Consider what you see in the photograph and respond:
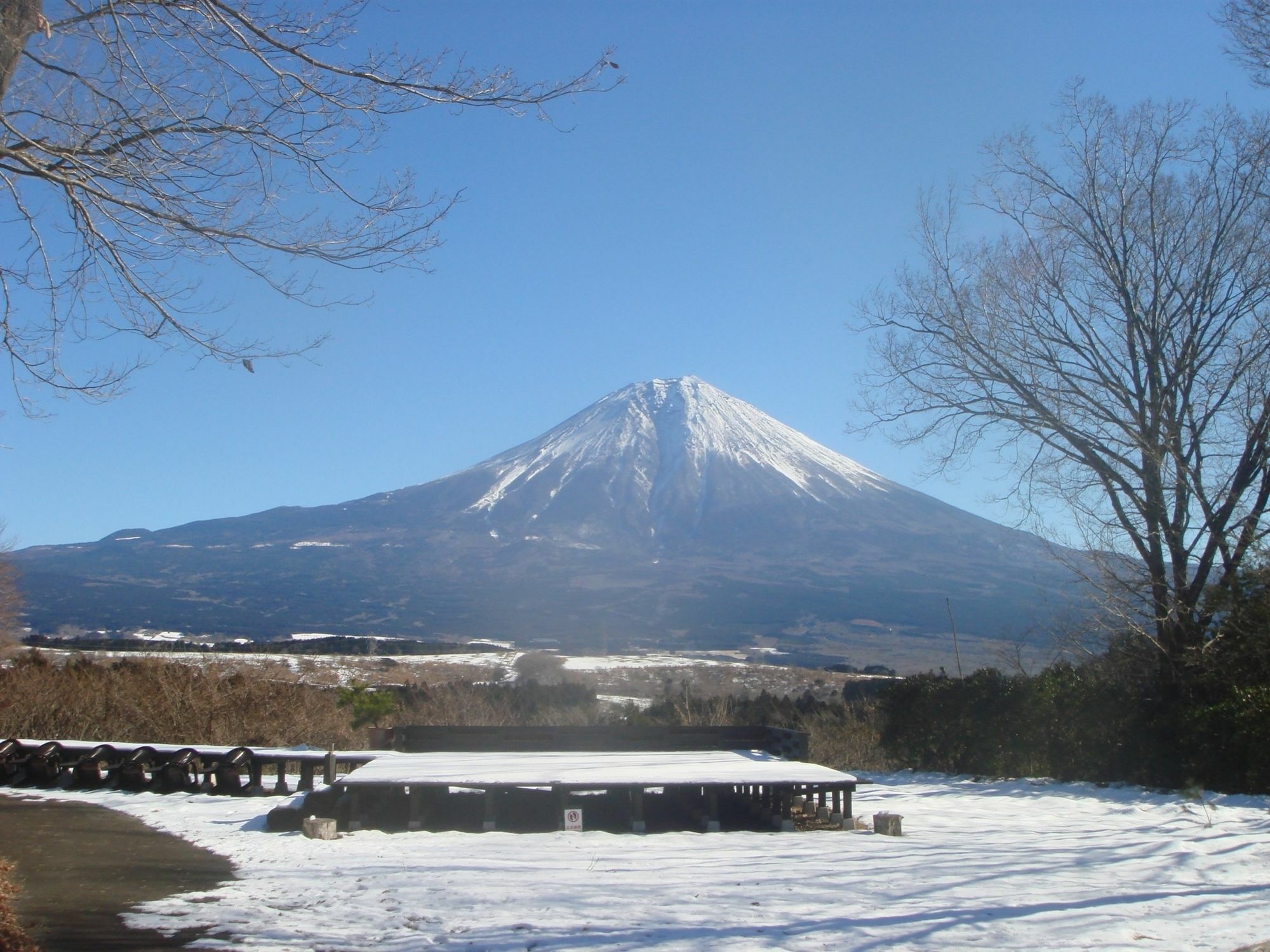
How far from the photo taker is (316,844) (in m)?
7.70

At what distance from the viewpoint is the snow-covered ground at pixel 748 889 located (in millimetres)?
5000

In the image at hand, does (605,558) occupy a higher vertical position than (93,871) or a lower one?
higher

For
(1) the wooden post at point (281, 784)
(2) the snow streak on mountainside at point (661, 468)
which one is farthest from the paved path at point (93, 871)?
(2) the snow streak on mountainside at point (661, 468)

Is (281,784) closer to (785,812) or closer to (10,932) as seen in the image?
(785,812)

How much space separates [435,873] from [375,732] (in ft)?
22.0

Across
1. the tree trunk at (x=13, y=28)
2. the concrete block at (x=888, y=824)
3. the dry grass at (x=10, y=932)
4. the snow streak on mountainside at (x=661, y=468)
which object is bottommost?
the concrete block at (x=888, y=824)

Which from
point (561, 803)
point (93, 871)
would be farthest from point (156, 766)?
point (561, 803)

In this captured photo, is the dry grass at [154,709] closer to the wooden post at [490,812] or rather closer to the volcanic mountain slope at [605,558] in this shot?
the wooden post at [490,812]

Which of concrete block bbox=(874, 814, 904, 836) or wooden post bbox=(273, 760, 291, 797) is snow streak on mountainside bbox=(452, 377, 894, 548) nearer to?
wooden post bbox=(273, 760, 291, 797)

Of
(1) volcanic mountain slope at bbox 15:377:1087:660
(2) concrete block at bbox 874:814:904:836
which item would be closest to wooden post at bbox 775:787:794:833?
(2) concrete block at bbox 874:814:904:836

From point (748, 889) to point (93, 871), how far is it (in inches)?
162

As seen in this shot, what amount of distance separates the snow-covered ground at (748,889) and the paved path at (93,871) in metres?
0.21

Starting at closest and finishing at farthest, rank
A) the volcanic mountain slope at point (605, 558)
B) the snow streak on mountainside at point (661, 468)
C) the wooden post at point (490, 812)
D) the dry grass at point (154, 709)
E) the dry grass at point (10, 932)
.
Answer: the dry grass at point (10, 932) → the wooden post at point (490, 812) → the dry grass at point (154, 709) → the volcanic mountain slope at point (605, 558) → the snow streak on mountainside at point (661, 468)

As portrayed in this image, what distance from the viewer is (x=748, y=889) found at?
5992 mm
